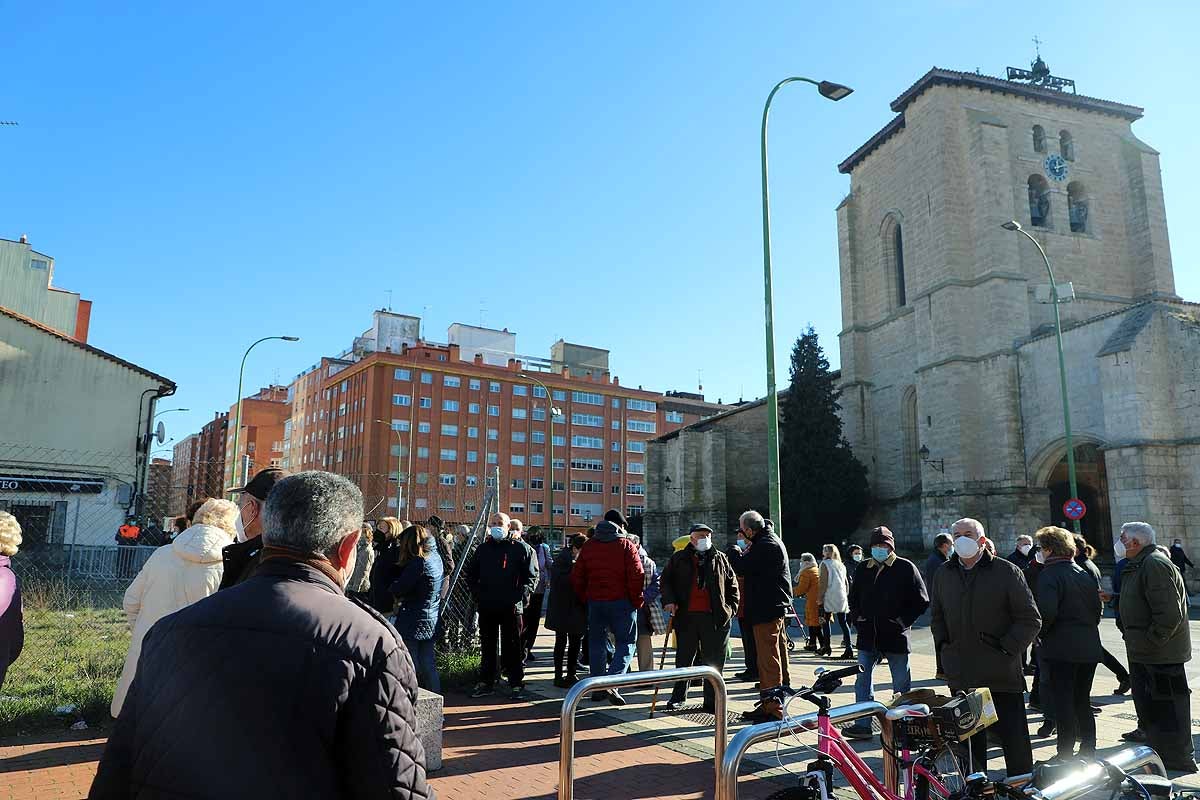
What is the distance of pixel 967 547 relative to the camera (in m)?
5.65

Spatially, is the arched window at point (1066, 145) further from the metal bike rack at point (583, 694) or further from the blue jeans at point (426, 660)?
the metal bike rack at point (583, 694)

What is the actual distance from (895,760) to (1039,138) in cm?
3971

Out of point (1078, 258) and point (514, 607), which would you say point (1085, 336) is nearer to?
point (1078, 258)

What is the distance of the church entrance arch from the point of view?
31.2 m

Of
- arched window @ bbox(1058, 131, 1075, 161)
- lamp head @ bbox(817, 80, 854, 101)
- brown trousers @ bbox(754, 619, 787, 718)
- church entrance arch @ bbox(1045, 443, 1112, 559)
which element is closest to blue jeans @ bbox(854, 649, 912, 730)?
brown trousers @ bbox(754, 619, 787, 718)

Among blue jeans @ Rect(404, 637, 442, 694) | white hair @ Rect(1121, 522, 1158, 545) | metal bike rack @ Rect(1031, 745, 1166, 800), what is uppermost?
Result: white hair @ Rect(1121, 522, 1158, 545)

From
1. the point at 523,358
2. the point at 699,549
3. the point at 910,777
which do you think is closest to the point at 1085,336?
the point at 699,549

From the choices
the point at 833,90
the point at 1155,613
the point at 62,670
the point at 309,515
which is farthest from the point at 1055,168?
the point at 309,515

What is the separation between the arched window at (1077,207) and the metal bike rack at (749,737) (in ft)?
128

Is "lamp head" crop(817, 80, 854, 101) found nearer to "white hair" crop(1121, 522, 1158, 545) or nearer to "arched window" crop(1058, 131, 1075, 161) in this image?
"white hair" crop(1121, 522, 1158, 545)

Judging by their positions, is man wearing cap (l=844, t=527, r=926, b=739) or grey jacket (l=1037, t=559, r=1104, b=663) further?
man wearing cap (l=844, t=527, r=926, b=739)

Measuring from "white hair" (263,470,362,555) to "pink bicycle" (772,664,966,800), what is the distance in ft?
8.22

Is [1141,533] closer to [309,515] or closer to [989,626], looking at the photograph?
[989,626]

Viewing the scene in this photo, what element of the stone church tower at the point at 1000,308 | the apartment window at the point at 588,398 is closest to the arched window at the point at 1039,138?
the stone church tower at the point at 1000,308
